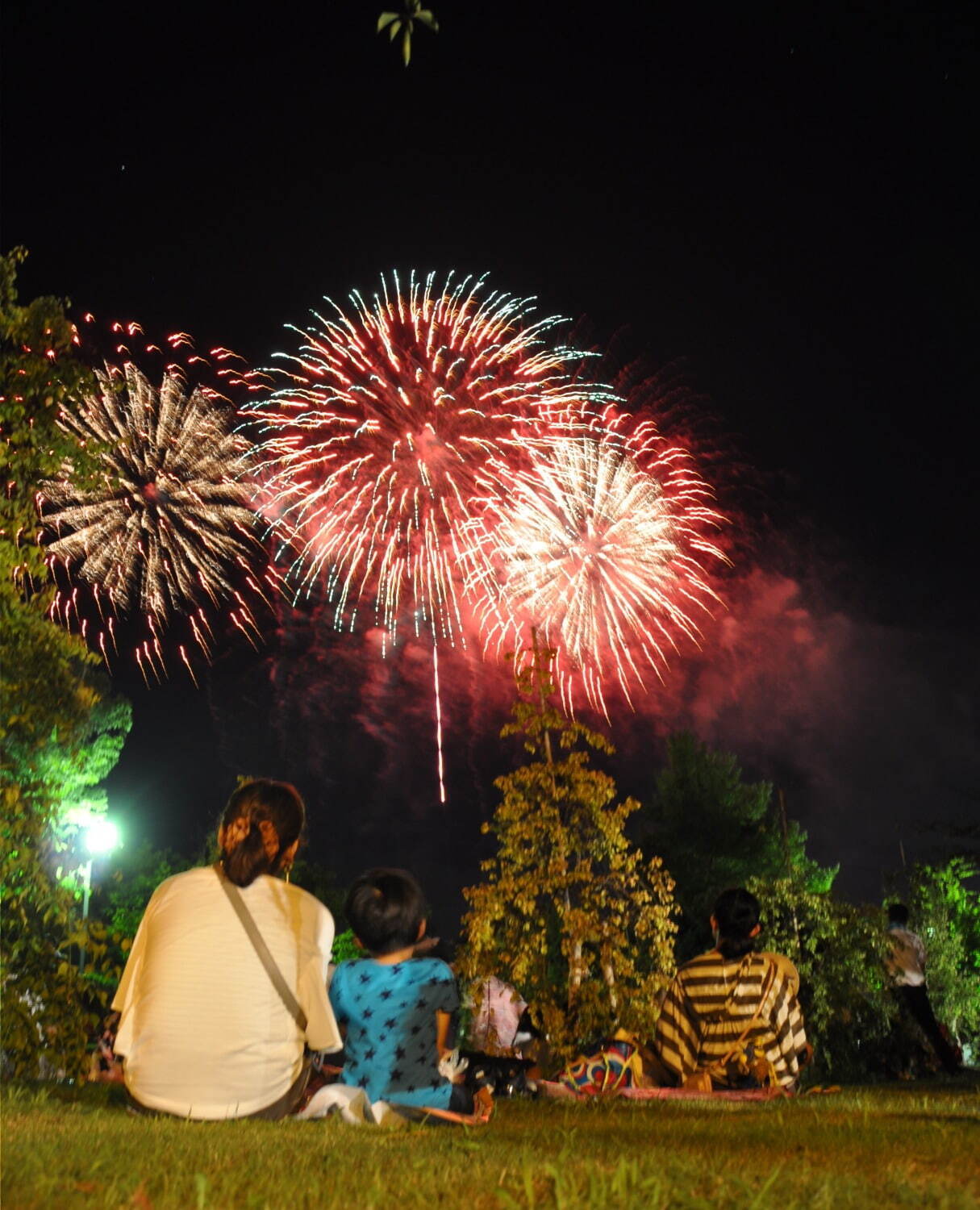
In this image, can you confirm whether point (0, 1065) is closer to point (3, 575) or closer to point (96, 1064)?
point (96, 1064)

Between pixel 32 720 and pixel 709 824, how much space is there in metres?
40.8

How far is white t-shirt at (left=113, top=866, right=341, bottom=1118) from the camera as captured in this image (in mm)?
4969

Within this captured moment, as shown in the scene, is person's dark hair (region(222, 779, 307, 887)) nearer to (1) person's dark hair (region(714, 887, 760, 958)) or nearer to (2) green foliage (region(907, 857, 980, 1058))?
(1) person's dark hair (region(714, 887, 760, 958))

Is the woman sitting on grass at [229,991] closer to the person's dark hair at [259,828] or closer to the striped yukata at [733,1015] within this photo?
the person's dark hair at [259,828]

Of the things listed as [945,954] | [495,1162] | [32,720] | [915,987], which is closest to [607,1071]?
[495,1162]

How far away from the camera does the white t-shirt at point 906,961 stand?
1220cm

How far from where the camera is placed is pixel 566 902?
516 inches

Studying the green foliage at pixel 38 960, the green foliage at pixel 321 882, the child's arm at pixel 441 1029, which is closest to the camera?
the child's arm at pixel 441 1029

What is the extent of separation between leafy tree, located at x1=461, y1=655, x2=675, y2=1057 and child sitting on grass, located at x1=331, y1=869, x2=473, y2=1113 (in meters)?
6.59

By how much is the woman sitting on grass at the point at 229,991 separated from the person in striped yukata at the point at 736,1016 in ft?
11.6

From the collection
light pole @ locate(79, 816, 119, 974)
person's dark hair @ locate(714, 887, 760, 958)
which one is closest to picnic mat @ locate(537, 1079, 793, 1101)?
person's dark hair @ locate(714, 887, 760, 958)

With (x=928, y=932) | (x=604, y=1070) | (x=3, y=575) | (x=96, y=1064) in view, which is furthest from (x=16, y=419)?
(x=928, y=932)

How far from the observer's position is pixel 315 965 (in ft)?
17.0

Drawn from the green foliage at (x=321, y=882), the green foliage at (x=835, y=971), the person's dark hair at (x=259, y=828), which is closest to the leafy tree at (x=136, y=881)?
the green foliage at (x=321, y=882)
